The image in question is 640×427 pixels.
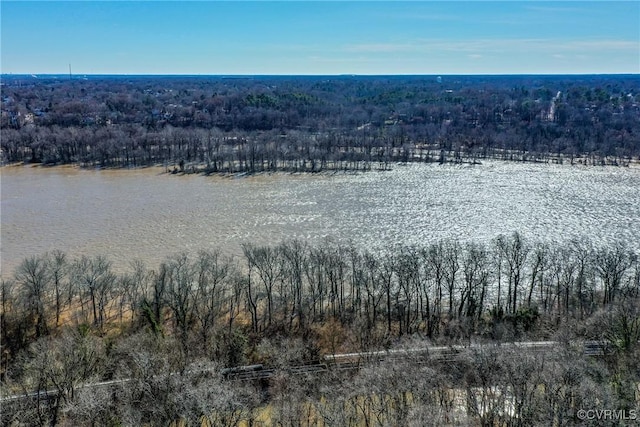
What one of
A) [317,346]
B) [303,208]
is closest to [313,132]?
[303,208]

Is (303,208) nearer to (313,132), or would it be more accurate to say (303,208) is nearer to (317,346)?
(317,346)

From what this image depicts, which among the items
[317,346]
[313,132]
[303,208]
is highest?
[313,132]

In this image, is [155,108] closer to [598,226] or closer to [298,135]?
[298,135]

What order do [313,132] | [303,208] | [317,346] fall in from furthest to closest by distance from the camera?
[313,132] < [303,208] < [317,346]

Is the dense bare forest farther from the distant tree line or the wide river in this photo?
the distant tree line

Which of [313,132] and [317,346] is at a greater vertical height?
[313,132]

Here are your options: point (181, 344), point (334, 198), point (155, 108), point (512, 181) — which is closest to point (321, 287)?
point (181, 344)

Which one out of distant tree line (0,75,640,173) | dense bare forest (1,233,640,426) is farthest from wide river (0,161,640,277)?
distant tree line (0,75,640,173)

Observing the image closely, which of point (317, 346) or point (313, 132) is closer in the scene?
point (317, 346)
